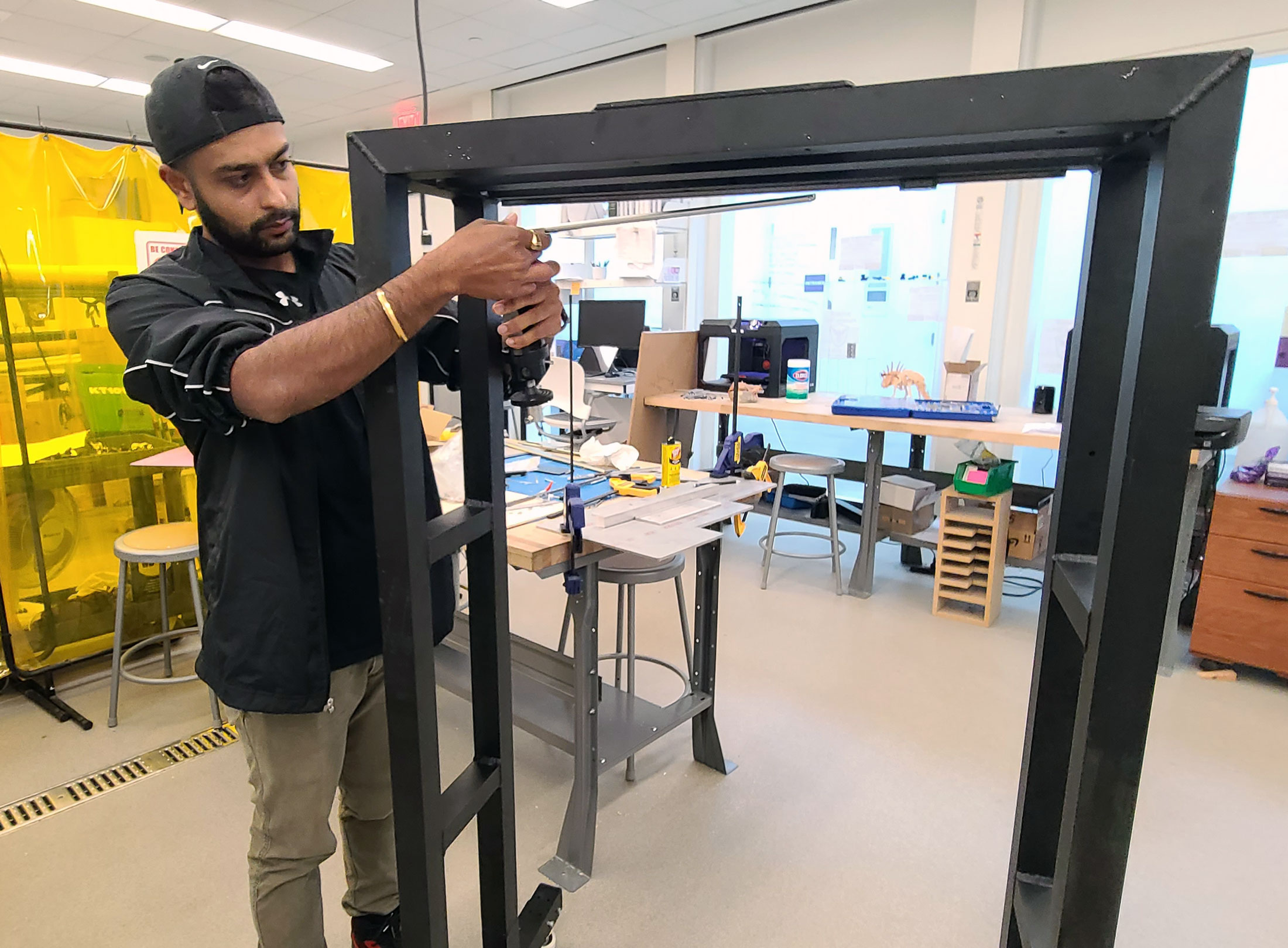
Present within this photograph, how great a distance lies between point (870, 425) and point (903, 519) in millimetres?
675

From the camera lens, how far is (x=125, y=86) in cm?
685

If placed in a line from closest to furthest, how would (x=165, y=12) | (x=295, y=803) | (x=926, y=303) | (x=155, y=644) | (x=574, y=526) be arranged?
1. (x=295, y=803)
2. (x=574, y=526)
3. (x=155, y=644)
4. (x=926, y=303)
5. (x=165, y=12)

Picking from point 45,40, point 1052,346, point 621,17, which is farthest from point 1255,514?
point 45,40

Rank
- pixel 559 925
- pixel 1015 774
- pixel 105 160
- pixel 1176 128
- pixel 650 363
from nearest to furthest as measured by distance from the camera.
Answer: pixel 1176 128, pixel 559 925, pixel 1015 774, pixel 105 160, pixel 650 363

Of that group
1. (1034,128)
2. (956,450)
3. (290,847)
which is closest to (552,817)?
(290,847)

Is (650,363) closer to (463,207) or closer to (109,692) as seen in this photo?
(109,692)

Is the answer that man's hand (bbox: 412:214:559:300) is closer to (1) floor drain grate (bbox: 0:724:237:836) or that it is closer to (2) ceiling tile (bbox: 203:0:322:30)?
(1) floor drain grate (bbox: 0:724:237:836)

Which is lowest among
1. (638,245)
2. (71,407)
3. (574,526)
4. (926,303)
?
(574,526)

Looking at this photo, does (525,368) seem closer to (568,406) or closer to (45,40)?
(568,406)

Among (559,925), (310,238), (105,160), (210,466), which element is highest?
(105,160)

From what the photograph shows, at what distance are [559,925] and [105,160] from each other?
9.12ft

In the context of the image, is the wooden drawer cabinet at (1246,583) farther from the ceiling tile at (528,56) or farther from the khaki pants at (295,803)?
the ceiling tile at (528,56)

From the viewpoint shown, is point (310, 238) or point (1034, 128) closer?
point (1034, 128)

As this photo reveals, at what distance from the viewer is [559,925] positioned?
1.64 metres
